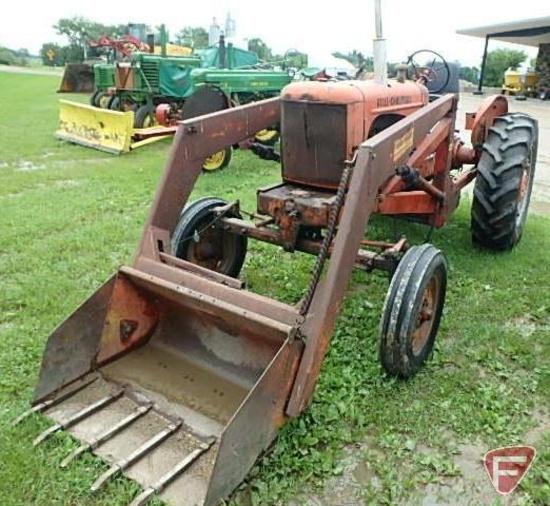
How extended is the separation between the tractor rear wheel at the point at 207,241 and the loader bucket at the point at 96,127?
532 cm

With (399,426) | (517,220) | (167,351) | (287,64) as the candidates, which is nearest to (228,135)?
(167,351)

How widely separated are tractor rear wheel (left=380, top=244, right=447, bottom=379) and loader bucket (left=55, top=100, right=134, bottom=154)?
6.58 meters

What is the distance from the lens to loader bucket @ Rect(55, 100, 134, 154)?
8578mm

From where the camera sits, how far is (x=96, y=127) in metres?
8.93

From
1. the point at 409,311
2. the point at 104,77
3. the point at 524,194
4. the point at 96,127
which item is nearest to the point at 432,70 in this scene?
the point at 524,194

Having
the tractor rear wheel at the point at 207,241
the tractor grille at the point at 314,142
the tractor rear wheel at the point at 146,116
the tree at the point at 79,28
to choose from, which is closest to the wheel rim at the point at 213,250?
the tractor rear wheel at the point at 207,241

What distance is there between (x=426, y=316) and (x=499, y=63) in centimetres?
2883

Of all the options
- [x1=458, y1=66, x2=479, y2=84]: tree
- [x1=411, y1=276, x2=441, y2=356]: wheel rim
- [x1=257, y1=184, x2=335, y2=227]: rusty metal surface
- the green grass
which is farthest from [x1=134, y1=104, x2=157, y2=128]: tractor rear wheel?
Answer: [x1=458, y1=66, x2=479, y2=84]: tree

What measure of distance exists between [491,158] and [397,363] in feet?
6.62

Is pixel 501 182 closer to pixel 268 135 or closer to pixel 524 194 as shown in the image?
pixel 524 194

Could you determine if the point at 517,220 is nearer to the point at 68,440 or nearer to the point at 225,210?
the point at 225,210

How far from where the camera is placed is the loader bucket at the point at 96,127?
8.58 meters

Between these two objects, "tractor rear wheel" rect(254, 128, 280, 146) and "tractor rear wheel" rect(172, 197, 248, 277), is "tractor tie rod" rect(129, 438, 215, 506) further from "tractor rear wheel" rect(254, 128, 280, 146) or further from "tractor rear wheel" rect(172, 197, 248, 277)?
"tractor rear wheel" rect(254, 128, 280, 146)

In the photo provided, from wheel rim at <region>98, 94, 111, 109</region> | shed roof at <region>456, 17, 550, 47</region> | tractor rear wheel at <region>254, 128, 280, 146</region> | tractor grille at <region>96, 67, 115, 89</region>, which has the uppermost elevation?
shed roof at <region>456, 17, 550, 47</region>
